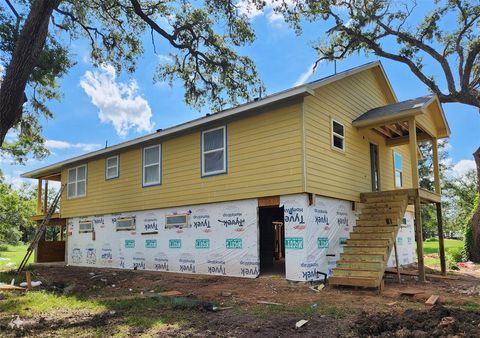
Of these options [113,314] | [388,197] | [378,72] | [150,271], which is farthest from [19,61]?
[378,72]

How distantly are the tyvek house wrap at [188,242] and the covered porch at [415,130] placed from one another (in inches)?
168

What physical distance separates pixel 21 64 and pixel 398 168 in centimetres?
1391

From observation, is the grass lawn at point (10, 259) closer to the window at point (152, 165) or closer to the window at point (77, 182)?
the window at point (77, 182)

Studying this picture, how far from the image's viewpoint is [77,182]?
750 inches

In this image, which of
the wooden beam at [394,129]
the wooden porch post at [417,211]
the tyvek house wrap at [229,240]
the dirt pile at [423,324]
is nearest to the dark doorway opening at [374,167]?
the wooden beam at [394,129]

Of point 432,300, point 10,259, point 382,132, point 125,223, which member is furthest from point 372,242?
point 10,259

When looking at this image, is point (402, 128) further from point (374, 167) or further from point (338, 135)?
point (338, 135)

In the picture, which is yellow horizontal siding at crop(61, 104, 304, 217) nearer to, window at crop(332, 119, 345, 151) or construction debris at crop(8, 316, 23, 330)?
window at crop(332, 119, 345, 151)

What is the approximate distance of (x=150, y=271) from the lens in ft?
47.1

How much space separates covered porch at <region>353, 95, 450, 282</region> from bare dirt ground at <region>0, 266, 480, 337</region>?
1.84 metres

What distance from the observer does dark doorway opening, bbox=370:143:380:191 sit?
1456 cm

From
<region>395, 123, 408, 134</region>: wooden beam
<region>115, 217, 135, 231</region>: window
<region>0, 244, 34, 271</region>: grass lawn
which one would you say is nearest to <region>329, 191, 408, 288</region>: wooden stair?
<region>395, 123, 408, 134</region>: wooden beam

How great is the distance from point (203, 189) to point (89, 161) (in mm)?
7844

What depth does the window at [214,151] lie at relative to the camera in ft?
41.4
